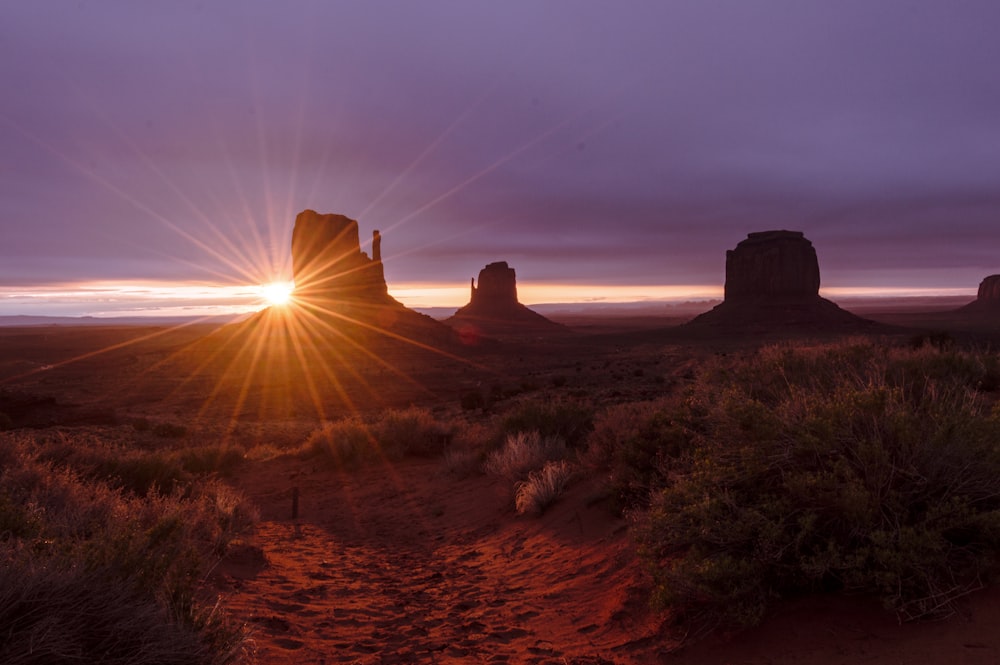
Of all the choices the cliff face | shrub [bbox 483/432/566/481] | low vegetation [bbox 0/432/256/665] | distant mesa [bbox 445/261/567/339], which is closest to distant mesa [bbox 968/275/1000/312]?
distant mesa [bbox 445/261/567/339]

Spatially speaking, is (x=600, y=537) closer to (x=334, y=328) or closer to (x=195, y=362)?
(x=195, y=362)

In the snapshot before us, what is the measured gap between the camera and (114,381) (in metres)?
46.1

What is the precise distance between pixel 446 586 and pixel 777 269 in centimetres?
11659

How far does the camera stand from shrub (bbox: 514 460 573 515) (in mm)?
9344

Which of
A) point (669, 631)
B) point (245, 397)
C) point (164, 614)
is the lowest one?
point (245, 397)

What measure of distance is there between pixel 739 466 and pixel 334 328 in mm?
73620

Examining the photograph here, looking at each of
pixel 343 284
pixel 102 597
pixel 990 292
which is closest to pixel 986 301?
pixel 990 292

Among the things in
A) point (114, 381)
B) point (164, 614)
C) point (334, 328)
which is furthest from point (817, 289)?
point (164, 614)

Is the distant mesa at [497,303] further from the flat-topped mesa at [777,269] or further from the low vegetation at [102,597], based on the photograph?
the low vegetation at [102,597]

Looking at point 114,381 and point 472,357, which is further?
point 472,357

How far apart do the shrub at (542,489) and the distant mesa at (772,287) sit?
9501 centimetres

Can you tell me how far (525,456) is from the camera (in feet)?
36.6

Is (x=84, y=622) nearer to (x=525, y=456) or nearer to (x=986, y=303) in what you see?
(x=525, y=456)

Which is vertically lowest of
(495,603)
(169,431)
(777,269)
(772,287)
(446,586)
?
(169,431)
